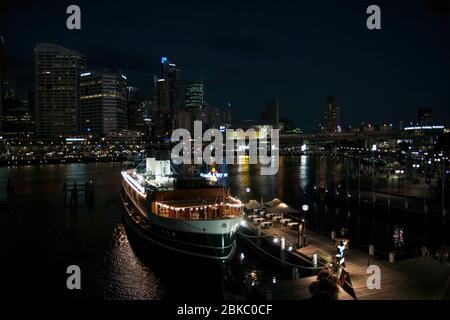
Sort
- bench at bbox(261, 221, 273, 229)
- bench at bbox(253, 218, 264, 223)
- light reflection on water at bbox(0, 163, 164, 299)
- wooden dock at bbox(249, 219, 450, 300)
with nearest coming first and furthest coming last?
1. wooden dock at bbox(249, 219, 450, 300)
2. light reflection on water at bbox(0, 163, 164, 299)
3. bench at bbox(261, 221, 273, 229)
4. bench at bbox(253, 218, 264, 223)

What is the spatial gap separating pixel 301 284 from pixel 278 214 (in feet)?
48.9

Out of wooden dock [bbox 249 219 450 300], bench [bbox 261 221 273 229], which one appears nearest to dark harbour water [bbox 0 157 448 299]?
bench [bbox 261 221 273 229]

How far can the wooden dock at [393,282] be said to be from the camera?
13820 millimetres

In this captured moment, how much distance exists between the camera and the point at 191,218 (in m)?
22.9

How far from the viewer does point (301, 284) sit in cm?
1559

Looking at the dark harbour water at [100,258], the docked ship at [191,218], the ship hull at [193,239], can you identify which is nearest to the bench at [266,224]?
the dark harbour water at [100,258]

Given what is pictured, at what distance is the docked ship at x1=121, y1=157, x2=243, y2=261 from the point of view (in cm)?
2206

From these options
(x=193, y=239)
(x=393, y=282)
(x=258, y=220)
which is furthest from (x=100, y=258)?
(x=393, y=282)

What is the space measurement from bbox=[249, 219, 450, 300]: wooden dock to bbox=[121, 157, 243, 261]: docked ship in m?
6.93

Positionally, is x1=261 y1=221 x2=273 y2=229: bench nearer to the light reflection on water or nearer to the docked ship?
the docked ship
